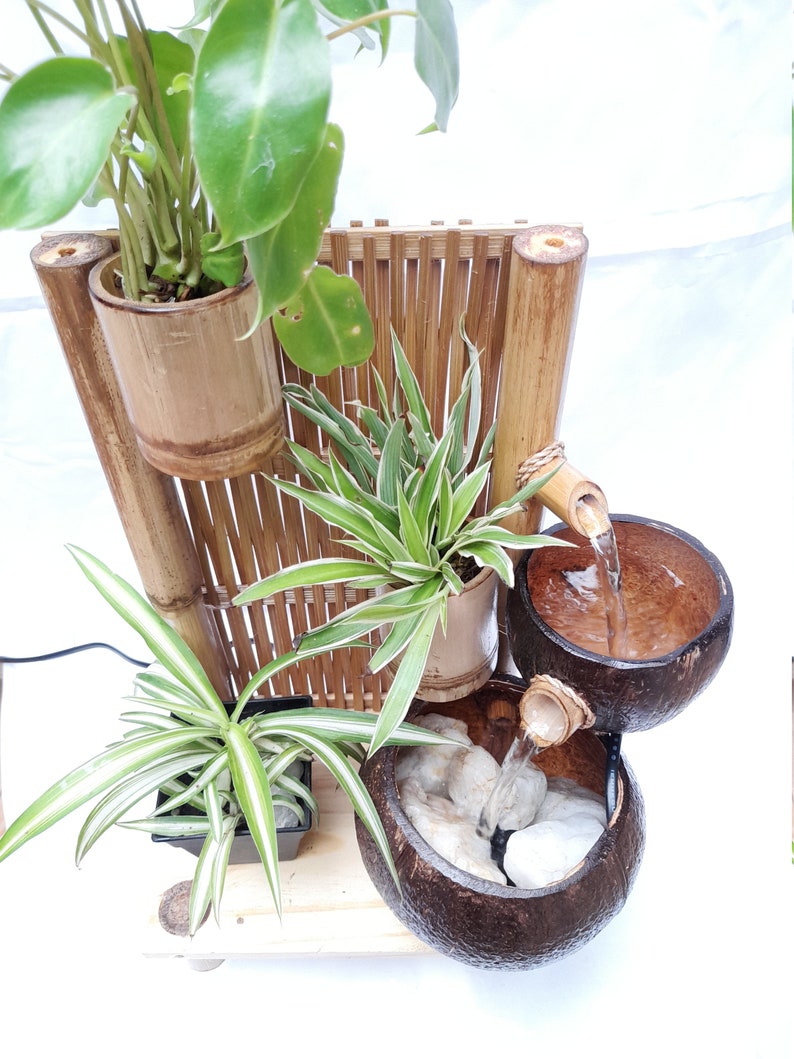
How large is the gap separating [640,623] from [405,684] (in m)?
0.30

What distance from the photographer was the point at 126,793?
0.89 m

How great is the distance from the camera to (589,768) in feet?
3.18

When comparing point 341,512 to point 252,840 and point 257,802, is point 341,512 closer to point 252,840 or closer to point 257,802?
point 257,802

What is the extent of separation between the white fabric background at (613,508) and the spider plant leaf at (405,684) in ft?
1.47

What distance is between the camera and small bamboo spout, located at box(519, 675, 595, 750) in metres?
0.78

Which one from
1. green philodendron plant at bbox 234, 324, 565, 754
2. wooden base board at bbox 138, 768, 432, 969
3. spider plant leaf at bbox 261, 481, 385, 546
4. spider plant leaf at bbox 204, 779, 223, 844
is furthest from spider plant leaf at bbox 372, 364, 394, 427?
wooden base board at bbox 138, 768, 432, 969

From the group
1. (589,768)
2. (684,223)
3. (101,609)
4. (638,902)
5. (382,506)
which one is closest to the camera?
(382,506)

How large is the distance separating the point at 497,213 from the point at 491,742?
70 centimetres

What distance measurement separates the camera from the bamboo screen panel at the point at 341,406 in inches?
32.1

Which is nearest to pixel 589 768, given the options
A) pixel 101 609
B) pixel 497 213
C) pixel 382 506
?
pixel 382 506

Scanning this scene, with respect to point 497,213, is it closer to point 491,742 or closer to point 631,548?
point 631,548

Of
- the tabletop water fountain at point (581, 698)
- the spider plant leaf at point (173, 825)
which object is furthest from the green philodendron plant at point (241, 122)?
the spider plant leaf at point (173, 825)

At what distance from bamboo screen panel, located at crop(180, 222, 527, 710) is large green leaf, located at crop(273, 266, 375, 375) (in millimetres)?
106

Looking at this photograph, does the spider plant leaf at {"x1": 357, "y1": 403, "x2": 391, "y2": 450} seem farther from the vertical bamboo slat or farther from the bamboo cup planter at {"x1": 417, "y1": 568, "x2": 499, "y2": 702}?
the bamboo cup planter at {"x1": 417, "y1": 568, "x2": 499, "y2": 702}
